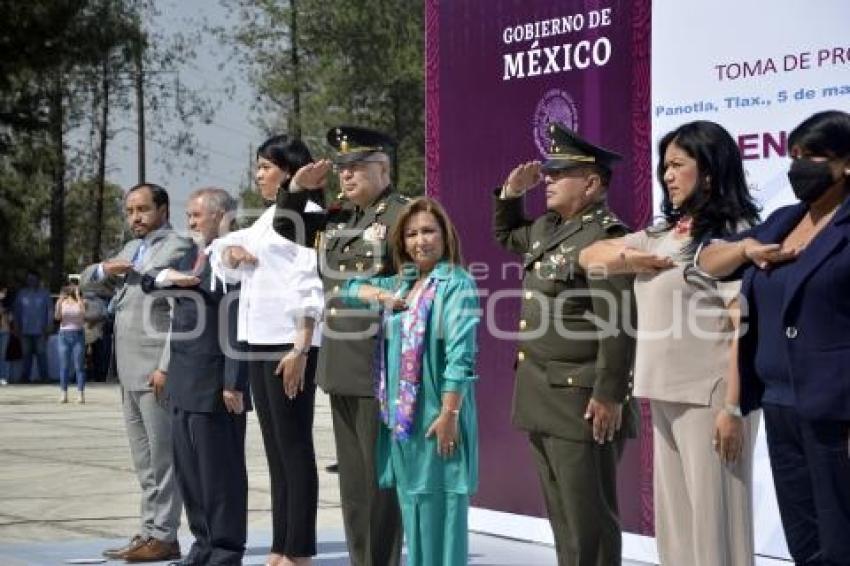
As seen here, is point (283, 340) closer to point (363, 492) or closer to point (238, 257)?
point (238, 257)

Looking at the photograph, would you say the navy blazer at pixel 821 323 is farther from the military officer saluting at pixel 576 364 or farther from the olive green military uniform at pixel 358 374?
the olive green military uniform at pixel 358 374

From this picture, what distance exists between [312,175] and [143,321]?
162 cm

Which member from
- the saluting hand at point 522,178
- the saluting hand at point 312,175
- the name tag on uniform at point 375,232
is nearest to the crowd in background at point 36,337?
the saluting hand at point 312,175

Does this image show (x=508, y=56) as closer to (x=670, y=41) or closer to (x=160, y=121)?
(x=670, y=41)

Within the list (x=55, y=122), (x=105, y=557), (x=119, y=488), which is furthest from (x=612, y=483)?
(x=55, y=122)

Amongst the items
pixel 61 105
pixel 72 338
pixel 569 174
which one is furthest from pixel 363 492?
pixel 61 105

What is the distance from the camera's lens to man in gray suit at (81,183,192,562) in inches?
312

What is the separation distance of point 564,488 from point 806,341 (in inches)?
56.9

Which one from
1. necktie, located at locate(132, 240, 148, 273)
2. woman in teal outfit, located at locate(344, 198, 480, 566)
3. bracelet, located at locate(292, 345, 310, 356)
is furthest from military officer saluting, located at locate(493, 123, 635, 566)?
necktie, located at locate(132, 240, 148, 273)

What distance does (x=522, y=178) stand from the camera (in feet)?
20.0

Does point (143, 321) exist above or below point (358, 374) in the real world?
above

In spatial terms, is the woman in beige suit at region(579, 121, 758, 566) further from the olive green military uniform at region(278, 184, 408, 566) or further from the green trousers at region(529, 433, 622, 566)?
the olive green military uniform at region(278, 184, 408, 566)

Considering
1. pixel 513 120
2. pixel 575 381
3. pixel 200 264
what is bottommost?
pixel 575 381

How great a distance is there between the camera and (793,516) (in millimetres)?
4641
